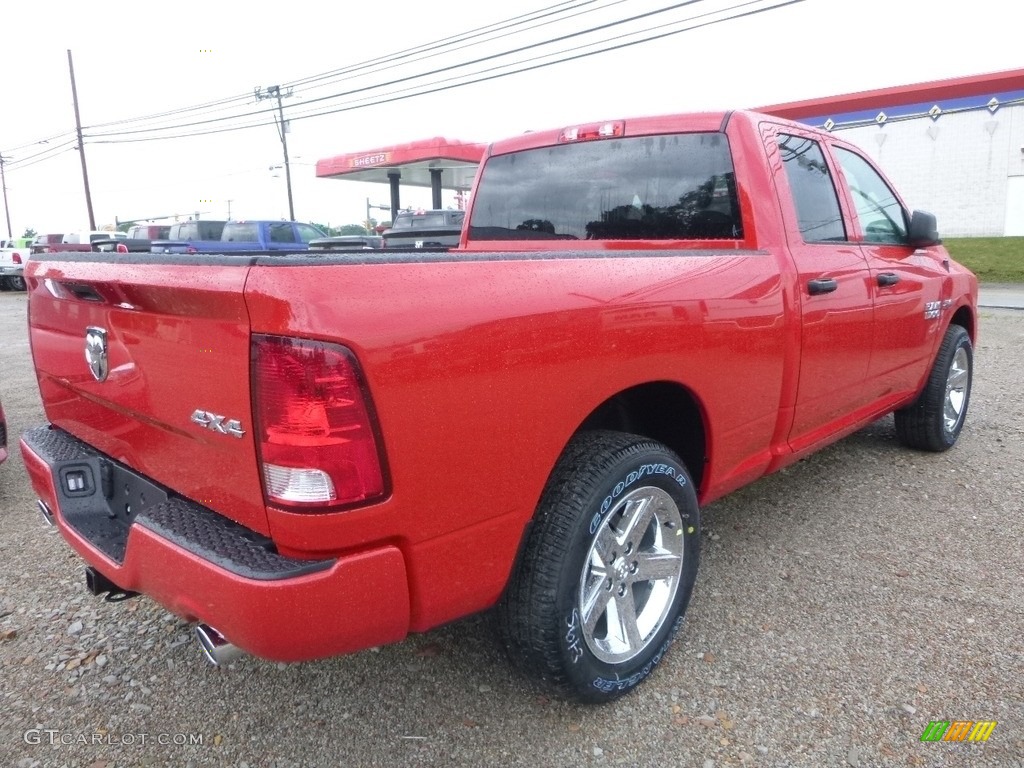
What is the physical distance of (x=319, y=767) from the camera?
2.06 metres

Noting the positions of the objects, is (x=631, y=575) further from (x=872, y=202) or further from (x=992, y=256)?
(x=992, y=256)

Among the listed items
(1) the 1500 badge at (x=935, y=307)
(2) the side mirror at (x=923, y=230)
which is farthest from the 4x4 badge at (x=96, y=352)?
(1) the 1500 badge at (x=935, y=307)

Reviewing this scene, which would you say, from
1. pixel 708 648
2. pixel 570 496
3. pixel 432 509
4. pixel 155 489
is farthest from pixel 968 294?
pixel 155 489

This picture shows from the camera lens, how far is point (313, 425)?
151 centimetres

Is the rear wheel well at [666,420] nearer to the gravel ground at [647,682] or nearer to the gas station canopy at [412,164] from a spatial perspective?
the gravel ground at [647,682]

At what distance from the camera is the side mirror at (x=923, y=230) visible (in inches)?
143

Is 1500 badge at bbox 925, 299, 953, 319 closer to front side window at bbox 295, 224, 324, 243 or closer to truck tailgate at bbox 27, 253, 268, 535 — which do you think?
truck tailgate at bbox 27, 253, 268, 535

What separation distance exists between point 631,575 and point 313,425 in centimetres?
125

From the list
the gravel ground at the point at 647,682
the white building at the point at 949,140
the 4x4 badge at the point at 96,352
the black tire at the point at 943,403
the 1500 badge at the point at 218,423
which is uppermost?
the white building at the point at 949,140

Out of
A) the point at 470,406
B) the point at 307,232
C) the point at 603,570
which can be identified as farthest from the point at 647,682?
the point at 307,232

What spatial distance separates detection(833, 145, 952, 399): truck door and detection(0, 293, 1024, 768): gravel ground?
84 cm

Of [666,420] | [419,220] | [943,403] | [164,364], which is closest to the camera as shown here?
[164,364]

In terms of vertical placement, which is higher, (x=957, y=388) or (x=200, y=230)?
(x=200, y=230)

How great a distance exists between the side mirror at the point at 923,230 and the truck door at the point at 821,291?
0.58 metres
